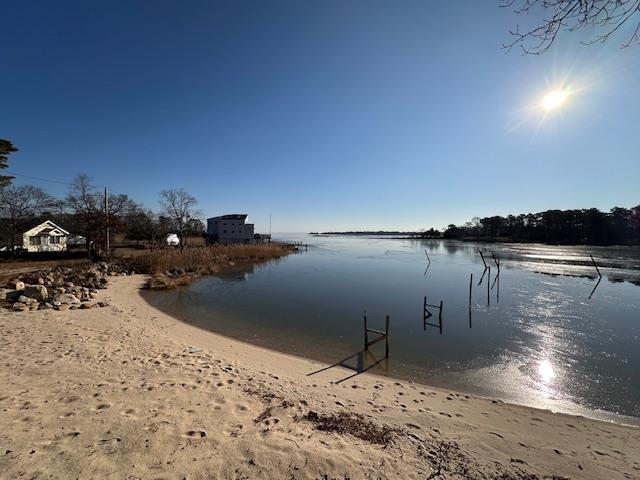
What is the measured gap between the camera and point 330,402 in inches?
244

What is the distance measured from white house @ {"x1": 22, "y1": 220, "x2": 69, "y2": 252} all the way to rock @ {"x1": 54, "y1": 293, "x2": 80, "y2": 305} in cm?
2758

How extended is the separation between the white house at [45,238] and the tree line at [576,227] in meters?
116

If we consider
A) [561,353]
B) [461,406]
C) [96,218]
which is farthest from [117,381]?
[96,218]

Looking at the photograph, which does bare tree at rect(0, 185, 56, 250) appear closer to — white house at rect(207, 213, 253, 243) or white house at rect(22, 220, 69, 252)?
white house at rect(22, 220, 69, 252)

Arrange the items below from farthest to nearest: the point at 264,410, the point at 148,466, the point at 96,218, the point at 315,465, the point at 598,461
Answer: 1. the point at 96,218
2. the point at 264,410
3. the point at 598,461
4. the point at 315,465
5. the point at 148,466

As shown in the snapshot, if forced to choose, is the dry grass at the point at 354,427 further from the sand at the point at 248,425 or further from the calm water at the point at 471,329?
the calm water at the point at 471,329

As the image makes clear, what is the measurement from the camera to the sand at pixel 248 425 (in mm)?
3625

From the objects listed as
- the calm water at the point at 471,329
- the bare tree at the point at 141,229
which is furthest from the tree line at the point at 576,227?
the bare tree at the point at 141,229

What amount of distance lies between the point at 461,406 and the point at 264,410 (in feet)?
15.6

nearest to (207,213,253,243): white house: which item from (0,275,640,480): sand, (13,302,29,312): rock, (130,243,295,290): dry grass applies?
(130,243,295,290): dry grass

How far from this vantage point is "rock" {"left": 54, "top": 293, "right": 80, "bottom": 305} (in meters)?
13.4

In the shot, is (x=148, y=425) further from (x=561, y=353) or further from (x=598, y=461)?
(x=561, y=353)

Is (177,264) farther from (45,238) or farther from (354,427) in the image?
(354,427)

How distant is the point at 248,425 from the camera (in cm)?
468
